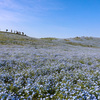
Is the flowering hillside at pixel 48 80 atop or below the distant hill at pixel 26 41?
below

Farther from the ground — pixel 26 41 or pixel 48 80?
pixel 26 41

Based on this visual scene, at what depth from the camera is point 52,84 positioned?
5.29 m

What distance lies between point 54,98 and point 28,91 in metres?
1.09

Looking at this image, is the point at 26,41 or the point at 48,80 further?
the point at 26,41

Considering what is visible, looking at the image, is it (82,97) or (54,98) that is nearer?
(82,97)

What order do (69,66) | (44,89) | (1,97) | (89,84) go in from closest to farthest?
(1,97) < (44,89) < (89,84) < (69,66)

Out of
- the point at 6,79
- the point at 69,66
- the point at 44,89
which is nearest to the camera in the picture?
the point at 44,89

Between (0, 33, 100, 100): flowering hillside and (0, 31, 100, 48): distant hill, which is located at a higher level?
(0, 31, 100, 48): distant hill

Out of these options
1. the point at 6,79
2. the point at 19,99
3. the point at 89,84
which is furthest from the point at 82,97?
the point at 6,79

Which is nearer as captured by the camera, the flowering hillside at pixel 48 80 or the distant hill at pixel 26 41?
the flowering hillside at pixel 48 80

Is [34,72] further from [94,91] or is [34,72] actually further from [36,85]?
[94,91]

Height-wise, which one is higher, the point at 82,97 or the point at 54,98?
the point at 82,97

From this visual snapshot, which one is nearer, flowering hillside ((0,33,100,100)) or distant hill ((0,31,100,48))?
flowering hillside ((0,33,100,100))

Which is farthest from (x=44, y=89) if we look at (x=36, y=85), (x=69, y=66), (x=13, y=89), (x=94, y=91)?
(x=69, y=66)
